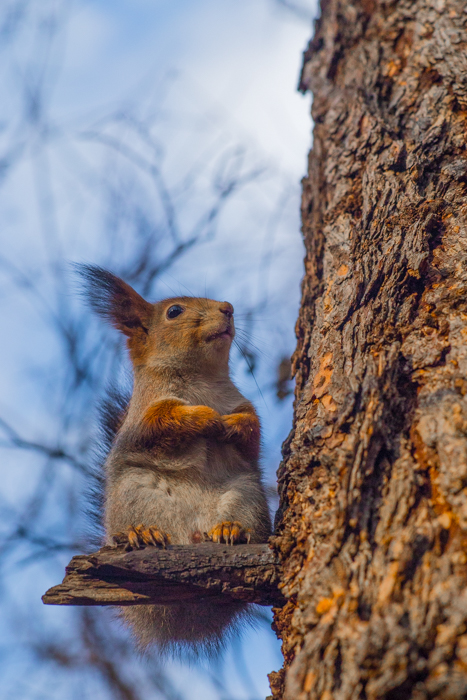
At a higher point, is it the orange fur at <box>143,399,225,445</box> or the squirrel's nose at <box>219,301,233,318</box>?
the squirrel's nose at <box>219,301,233,318</box>

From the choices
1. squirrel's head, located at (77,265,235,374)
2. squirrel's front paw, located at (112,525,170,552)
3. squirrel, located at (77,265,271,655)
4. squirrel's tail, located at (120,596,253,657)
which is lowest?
squirrel's tail, located at (120,596,253,657)

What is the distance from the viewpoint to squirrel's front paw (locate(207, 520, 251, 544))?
2020 mm

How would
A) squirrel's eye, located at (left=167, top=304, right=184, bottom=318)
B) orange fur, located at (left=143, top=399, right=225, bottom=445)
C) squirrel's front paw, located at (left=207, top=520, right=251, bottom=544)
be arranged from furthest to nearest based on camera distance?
1. squirrel's eye, located at (left=167, top=304, right=184, bottom=318)
2. orange fur, located at (left=143, top=399, right=225, bottom=445)
3. squirrel's front paw, located at (left=207, top=520, right=251, bottom=544)

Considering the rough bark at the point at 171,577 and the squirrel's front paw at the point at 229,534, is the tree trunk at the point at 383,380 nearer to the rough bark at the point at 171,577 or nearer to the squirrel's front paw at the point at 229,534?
the rough bark at the point at 171,577

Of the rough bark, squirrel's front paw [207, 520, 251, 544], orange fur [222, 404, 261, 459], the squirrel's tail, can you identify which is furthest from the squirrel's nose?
the rough bark

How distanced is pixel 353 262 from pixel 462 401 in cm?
94

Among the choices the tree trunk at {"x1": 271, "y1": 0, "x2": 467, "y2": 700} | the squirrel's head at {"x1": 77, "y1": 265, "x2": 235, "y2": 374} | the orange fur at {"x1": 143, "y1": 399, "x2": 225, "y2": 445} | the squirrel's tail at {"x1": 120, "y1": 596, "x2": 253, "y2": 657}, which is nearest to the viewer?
the tree trunk at {"x1": 271, "y1": 0, "x2": 467, "y2": 700}

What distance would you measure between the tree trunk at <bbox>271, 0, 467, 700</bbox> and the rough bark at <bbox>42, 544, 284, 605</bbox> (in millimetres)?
81

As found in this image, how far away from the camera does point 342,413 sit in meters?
1.65

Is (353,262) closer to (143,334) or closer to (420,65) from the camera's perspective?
(420,65)

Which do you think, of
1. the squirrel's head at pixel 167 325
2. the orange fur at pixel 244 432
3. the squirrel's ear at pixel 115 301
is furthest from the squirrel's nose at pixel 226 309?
the orange fur at pixel 244 432

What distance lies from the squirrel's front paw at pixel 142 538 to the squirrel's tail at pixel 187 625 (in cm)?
32

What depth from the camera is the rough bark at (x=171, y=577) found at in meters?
1.61

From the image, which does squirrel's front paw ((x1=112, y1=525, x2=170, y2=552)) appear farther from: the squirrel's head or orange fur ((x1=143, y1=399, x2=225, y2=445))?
the squirrel's head
